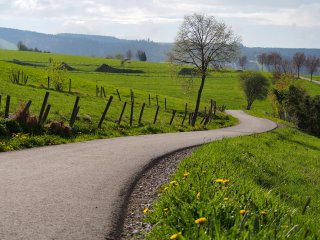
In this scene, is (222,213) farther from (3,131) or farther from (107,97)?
(107,97)

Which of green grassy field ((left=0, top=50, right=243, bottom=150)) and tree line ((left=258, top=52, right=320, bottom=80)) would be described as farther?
tree line ((left=258, top=52, right=320, bottom=80))

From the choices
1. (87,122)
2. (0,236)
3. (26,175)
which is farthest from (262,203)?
(87,122)

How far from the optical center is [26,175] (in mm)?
11109

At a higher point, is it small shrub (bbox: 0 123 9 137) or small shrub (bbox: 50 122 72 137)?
small shrub (bbox: 0 123 9 137)

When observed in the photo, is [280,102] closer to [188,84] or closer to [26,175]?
[188,84]

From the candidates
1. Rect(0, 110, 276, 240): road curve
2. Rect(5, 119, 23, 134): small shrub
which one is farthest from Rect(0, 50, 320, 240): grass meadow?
Rect(0, 110, 276, 240): road curve

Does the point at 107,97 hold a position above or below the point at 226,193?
below

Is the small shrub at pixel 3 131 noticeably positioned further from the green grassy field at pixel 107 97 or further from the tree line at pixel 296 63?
the tree line at pixel 296 63

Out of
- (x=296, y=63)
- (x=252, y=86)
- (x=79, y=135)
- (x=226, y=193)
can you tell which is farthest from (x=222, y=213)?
(x=296, y=63)

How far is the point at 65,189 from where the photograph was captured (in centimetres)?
989

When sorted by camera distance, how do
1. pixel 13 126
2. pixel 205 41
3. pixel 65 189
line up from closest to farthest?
pixel 65 189
pixel 13 126
pixel 205 41

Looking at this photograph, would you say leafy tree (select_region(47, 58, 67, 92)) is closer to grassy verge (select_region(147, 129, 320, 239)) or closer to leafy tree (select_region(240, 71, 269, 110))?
grassy verge (select_region(147, 129, 320, 239))

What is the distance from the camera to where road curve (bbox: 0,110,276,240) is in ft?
24.0

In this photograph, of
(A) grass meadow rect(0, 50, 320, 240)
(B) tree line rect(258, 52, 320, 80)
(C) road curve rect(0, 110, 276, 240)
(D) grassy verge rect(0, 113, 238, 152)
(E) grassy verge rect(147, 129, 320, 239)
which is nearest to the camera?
(E) grassy verge rect(147, 129, 320, 239)
